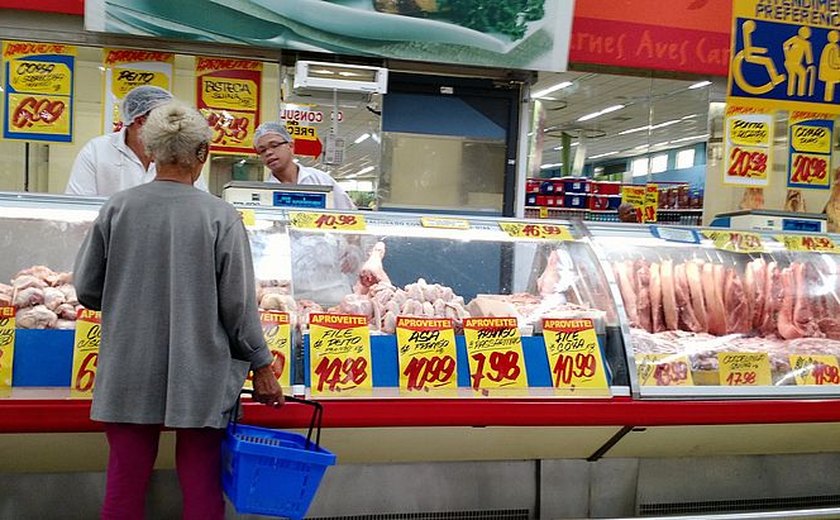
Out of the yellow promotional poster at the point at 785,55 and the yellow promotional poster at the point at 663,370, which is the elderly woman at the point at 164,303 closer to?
the yellow promotional poster at the point at 663,370

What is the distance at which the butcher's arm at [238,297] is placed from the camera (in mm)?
2066

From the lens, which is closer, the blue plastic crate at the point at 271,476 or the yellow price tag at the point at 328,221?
the blue plastic crate at the point at 271,476

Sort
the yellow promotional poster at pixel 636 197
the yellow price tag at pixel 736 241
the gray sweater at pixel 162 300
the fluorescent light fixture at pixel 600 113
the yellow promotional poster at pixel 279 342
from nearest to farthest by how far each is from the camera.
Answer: the gray sweater at pixel 162 300
the yellow promotional poster at pixel 279 342
the yellow price tag at pixel 736 241
the yellow promotional poster at pixel 636 197
the fluorescent light fixture at pixel 600 113

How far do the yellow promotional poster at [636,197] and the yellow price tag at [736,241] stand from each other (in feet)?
26.4

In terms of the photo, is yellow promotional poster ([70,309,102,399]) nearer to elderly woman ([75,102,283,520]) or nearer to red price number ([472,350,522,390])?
elderly woman ([75,102,283,520])

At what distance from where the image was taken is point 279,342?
2471 millimetres

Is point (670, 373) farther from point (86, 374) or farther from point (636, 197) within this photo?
point (636, 197)

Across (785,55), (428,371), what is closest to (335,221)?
(428,371)

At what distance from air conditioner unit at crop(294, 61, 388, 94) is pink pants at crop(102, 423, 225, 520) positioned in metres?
3.39

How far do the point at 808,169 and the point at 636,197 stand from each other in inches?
215

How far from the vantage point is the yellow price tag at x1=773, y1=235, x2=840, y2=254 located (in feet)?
10.8

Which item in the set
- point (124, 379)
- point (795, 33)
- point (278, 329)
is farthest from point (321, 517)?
point (795, 33)

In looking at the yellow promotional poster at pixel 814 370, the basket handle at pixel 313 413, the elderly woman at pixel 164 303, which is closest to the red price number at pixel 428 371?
the basket handle at pixel 313 413

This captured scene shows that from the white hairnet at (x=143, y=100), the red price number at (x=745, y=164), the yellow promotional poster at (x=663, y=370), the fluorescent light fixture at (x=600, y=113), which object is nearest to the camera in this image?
the yellow promotional poster at (x=663, y=370)
